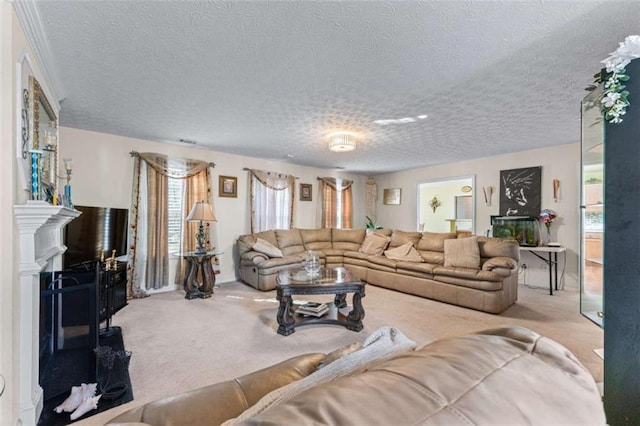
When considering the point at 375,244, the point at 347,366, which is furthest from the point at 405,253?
the point at 347,366

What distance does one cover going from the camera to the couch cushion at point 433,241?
461cm

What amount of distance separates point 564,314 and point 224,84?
4.46 m

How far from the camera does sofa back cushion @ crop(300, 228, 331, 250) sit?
5.95m

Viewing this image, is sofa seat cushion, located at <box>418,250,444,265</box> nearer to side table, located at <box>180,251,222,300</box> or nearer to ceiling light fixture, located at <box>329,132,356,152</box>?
ceiling light fixture, located at <box>329,132,356,152</box>

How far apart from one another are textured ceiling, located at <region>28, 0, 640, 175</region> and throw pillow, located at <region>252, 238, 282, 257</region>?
200 cm

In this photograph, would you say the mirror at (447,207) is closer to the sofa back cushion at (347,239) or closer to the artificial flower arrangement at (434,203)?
the artificial flower arrangement at (434,203)

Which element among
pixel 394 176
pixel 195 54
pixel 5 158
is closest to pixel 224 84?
pixel 195 54

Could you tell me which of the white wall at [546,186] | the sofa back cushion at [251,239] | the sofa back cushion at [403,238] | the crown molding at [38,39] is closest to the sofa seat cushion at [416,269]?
the sofa back cushion at [403,238]

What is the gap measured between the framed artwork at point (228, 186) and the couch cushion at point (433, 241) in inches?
136

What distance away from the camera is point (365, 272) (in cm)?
509


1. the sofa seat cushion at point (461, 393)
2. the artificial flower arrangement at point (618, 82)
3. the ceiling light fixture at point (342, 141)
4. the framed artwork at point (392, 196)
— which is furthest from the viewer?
the framed artwork at point (392, 196)

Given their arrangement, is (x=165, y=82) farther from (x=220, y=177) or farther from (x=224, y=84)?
(x=220, y=177)

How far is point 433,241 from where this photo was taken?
4730 mm

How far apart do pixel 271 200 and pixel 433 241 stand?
314cm
